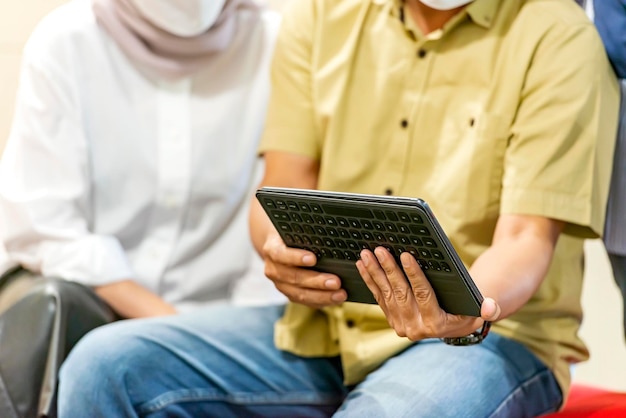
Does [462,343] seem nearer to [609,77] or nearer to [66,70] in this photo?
[609,77]

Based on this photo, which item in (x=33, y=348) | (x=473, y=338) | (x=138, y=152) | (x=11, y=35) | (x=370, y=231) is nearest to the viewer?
(x=370, y=231)

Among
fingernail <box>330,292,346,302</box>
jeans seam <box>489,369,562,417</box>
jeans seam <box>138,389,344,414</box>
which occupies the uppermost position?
fingernail <box>330,292,346,302</box>

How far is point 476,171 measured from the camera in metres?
1.48

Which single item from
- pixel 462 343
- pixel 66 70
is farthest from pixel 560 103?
pixel 66 70

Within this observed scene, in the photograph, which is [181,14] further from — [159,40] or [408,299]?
[408,299]

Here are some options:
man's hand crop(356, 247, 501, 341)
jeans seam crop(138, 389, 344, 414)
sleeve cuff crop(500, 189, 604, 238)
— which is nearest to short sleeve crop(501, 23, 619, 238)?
sleeve cuff crop(500, 189, 604, 238)

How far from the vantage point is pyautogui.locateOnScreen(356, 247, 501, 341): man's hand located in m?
1.21

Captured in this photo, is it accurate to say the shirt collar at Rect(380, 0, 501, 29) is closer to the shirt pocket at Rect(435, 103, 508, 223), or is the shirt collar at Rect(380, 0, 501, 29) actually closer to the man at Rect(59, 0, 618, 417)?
the man at Rect(59, 0, 618, 417)

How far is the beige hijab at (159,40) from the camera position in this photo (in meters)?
1.75

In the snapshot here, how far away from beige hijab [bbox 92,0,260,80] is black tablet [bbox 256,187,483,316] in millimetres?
577

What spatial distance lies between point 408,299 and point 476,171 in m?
0.32

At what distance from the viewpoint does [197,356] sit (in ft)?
4.98

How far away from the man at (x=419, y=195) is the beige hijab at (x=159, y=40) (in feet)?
0.54

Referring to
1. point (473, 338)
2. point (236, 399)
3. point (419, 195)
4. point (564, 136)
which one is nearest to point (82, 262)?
Result: point (236, 399)
